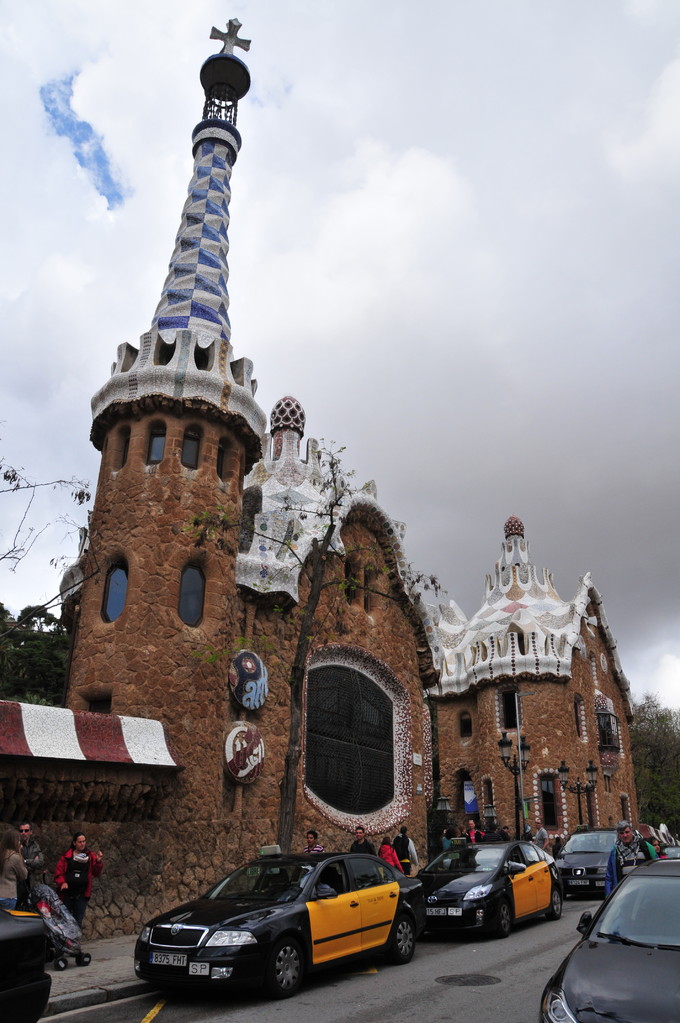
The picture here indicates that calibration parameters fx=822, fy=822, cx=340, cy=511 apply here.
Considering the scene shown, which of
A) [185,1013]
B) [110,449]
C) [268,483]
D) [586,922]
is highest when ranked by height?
[268,483]

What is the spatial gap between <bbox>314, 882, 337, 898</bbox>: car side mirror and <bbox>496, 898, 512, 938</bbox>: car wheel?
3.34m

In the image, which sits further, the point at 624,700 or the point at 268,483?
the point at 624,700

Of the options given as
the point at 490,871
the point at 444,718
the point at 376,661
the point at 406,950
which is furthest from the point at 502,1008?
the point at 444,718

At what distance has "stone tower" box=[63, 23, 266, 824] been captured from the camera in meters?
12.6

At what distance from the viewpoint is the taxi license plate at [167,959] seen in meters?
6.85

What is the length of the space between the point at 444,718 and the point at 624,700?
963 cm

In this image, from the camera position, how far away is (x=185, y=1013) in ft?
21.7

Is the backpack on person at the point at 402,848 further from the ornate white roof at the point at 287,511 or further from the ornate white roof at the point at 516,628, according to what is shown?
the ornate white roof at the point at 516,628

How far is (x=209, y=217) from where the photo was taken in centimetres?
1767

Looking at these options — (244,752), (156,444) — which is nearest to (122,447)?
(156,444)

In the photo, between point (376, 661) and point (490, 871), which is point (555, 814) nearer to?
point (376, 661)

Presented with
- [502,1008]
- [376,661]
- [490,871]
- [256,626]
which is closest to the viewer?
[502,1008]

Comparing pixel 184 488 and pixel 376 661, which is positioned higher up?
pixel 184 488

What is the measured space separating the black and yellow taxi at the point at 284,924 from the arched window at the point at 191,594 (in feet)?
18.0
